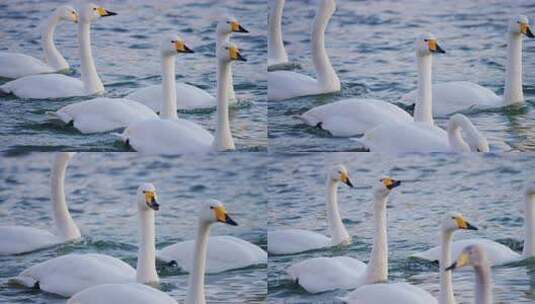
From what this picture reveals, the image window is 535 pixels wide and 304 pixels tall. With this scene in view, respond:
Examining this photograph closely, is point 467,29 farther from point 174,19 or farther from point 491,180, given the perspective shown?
point 174,19

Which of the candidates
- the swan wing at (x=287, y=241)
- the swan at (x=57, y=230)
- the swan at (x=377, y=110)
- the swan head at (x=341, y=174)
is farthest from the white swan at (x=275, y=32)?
the swan at (x=57, y=230)

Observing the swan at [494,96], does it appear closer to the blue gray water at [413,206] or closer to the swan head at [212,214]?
the blue gray water at [413,206]

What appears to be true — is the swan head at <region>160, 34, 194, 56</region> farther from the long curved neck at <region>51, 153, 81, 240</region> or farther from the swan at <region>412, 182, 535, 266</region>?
the swan at <region>412, 182, 535, 266</region>

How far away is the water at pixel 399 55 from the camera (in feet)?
29.9

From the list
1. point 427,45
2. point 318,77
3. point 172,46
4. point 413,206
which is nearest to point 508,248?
point 413,206

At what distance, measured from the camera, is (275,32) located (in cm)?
912

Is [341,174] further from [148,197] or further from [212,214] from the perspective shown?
[148,197]

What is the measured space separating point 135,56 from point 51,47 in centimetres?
40

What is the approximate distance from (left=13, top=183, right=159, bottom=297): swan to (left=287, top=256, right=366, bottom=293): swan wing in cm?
68

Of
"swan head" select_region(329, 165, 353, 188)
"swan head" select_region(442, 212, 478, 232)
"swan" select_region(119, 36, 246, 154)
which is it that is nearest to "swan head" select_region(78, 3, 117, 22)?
"swan" select_region(119, 36, 246, 154)

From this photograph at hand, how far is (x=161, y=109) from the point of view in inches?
358

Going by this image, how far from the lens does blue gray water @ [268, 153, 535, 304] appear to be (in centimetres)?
910

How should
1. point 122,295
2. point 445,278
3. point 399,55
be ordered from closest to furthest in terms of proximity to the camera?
1. point 122,295
2. point 445,278
3. point 399,55

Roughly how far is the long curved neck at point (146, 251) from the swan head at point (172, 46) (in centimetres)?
75
